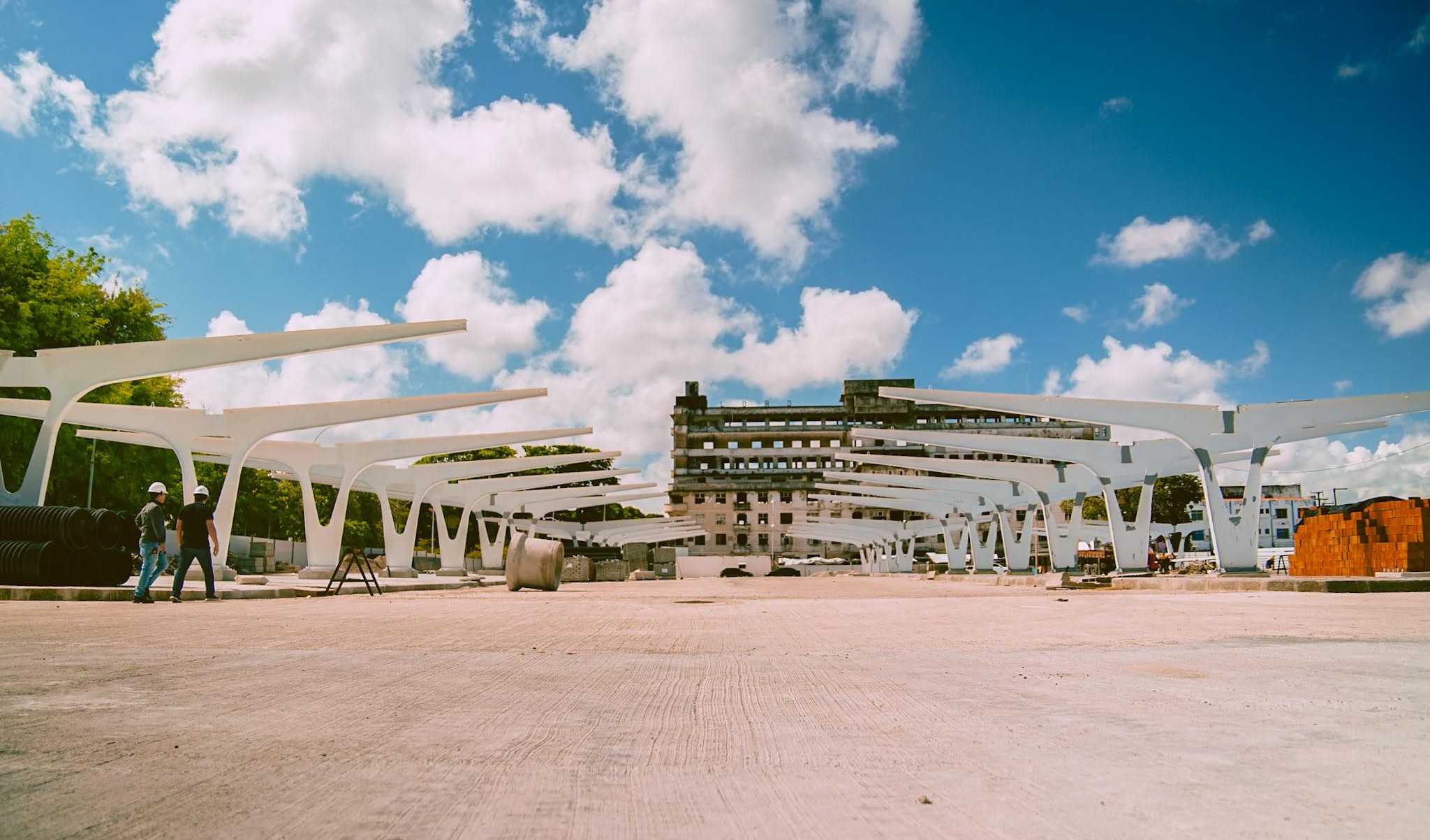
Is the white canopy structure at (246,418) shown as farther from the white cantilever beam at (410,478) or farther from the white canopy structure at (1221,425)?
the white canopy structure at (1221,425)

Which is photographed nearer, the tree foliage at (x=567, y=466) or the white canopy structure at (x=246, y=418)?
the white canopy structure at (x=246, y=418)

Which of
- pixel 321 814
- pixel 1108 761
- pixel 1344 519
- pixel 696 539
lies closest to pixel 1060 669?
pixel 1108 761

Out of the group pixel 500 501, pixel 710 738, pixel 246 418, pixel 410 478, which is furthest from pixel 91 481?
pixel 710 738

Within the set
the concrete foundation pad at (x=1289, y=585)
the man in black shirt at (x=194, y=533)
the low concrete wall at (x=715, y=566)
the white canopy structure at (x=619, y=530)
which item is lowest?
the low concrete wall at (x=715, y=566)

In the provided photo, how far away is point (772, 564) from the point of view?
9800cm

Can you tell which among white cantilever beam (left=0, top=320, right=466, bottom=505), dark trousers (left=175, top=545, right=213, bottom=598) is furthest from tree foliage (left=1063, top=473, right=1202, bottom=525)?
dark trousers (left=175, top=545, right=213, bottom=598)

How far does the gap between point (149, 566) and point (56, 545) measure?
6.74ft

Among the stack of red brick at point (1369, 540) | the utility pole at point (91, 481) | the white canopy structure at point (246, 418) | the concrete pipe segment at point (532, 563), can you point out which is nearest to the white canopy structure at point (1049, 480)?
the stack of red brick at point (1369, 540)

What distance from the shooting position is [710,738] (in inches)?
153

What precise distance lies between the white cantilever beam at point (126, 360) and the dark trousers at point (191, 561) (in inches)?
254

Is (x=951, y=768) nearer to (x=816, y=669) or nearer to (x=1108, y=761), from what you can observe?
(x=1108, y=761)

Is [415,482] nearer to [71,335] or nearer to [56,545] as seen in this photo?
[71,335]

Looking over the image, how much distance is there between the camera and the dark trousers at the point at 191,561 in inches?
571

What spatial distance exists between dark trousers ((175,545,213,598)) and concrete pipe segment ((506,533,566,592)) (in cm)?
1061
